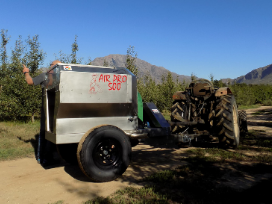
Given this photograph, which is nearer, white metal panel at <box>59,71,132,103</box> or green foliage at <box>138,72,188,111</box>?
white metal panel at <box>59,71,132,103</box>

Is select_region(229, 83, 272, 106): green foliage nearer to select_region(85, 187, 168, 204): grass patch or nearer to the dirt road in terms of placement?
the dirt road

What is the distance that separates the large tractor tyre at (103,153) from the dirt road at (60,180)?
23 cm

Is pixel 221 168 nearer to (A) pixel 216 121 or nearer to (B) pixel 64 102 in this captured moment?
(A) pixel 216 121

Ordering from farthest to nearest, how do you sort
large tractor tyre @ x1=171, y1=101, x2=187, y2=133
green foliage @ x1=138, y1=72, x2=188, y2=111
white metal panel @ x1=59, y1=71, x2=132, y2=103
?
green foliage @ x1=138, y1=72, x2=188, y2=111
large tractor tyre @ x1=171, y1=101, x2=187, y2=133
white metal panel @ x1=59, y1=71, x2=132, y2=103

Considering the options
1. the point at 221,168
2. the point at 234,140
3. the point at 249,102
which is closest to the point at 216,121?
the point at 234,140

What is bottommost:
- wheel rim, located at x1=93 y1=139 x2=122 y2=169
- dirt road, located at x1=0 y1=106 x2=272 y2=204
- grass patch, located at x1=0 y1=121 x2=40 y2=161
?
dirt road, located at x1=0 y1=106 x2=272 y2=204

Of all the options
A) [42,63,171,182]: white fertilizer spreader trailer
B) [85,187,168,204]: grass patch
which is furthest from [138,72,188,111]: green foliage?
[85,187,168,204]: grass patch

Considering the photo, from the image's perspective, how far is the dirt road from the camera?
364 cm

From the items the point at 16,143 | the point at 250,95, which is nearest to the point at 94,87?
the point at 16,143

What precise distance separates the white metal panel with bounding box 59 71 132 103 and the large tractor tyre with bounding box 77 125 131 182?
0.57 metres

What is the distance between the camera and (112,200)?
133 inches

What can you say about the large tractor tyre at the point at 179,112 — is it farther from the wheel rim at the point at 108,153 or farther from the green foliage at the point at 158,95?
the green foliage at the point at 158,95

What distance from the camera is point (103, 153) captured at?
4172 millimetres

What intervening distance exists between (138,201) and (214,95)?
4865 mm
